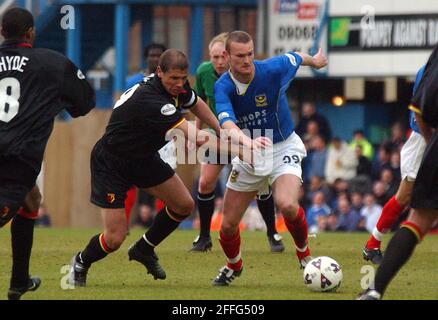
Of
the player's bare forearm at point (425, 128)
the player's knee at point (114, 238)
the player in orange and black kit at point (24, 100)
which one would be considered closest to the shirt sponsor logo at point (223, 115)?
the player's knee at point (114, 238)

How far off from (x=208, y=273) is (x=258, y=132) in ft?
5.13

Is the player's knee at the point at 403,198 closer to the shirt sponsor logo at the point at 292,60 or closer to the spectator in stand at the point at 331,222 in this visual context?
the shirt sponsor logo at the point at 292,60

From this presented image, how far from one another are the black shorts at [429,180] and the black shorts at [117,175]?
2.90 meters


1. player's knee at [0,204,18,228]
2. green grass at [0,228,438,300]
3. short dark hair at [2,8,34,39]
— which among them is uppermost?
short dark hair at [2,8,34,39]

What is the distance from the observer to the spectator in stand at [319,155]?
72.5 feet

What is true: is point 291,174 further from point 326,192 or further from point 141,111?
point 326,192

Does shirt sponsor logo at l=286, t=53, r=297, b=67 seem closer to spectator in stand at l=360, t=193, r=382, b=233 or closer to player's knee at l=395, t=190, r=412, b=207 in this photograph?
player's knee at l=395, t=190, r=412, b=207

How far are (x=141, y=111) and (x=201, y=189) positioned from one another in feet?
13.8

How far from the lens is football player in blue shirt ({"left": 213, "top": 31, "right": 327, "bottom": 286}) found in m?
11.1

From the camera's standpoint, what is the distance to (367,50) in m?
23.8

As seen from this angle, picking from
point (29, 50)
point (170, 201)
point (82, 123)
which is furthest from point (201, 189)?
point (82, 123)

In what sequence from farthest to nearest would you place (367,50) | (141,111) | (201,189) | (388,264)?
(367,50), (201,189), (141,111), (388,264)

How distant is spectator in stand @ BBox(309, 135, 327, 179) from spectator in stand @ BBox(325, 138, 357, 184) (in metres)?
0.16

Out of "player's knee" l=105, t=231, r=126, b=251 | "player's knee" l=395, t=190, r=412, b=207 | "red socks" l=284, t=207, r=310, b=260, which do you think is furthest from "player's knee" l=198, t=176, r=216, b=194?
"player's knee" l=105, t=231, r=126, b=251
